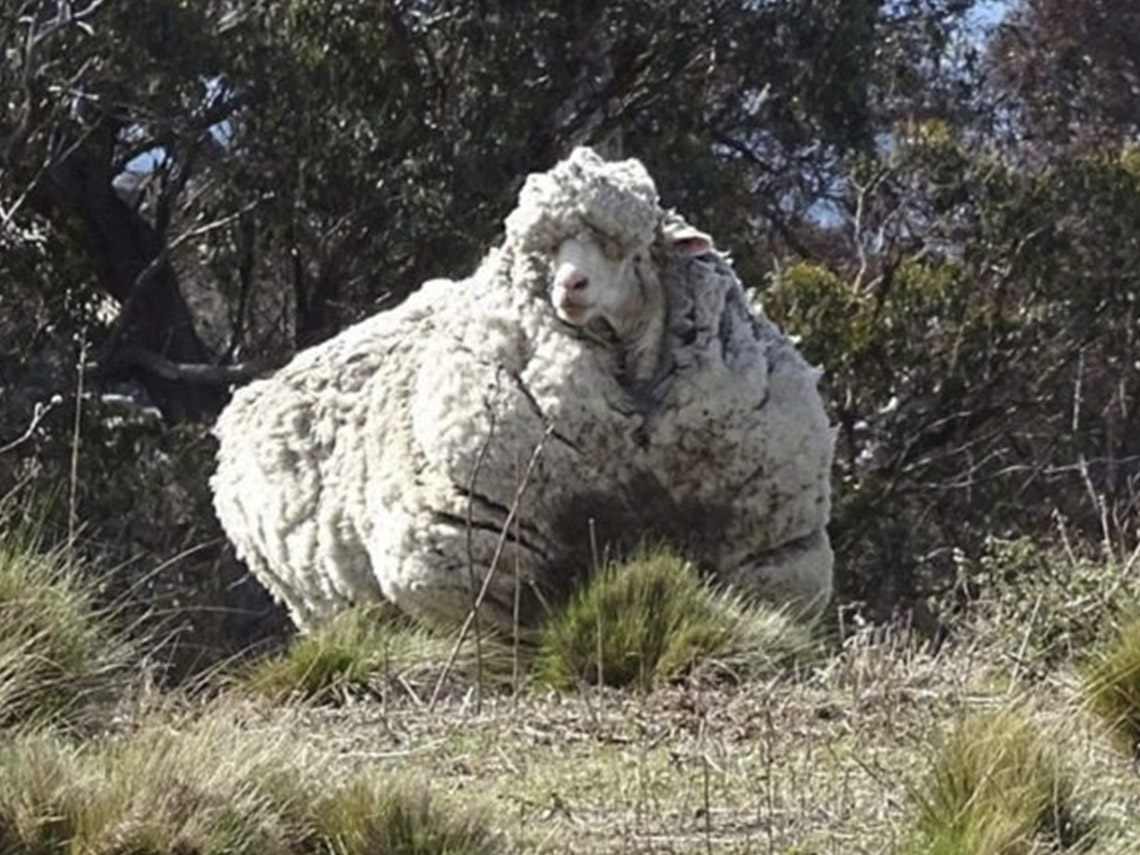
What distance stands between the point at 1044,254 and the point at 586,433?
507 inches

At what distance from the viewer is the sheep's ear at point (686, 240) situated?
30.4ft

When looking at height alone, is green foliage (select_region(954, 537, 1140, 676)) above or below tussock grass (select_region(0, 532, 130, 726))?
below

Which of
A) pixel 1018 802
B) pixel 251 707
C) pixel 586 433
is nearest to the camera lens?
pixel 1018 802

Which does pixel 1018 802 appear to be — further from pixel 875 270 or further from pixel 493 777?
pixel 875 270

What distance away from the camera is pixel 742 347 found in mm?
9109

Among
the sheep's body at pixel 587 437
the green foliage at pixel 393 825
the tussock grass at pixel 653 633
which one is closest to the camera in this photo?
the green foliage at pixel 393 825

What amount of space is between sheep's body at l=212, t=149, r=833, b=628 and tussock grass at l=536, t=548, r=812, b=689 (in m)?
0.76

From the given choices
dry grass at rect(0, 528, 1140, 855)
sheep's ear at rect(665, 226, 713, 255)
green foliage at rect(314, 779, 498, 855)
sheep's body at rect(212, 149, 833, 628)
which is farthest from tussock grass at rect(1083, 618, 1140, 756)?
sheep's ear at rect(665, 226, 713, 255)

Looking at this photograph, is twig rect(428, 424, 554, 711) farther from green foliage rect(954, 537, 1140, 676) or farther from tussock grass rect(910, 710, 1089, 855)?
tussock grass rect(910, 710, 1089, 855)

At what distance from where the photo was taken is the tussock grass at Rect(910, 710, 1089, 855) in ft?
16.7

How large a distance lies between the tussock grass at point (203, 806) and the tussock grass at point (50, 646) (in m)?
0.70

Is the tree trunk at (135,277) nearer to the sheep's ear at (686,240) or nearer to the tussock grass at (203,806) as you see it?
the sheep's ear at (686,240)

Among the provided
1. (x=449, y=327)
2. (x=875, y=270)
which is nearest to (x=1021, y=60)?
(x=875, y=270)

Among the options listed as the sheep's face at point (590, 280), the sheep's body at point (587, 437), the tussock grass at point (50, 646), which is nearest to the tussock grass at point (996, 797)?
the tussock grass at point (50, 646)
